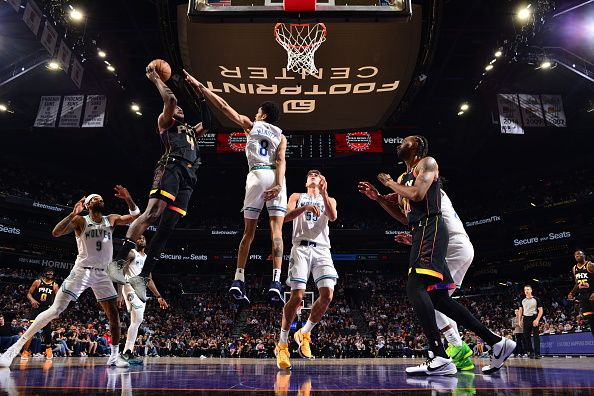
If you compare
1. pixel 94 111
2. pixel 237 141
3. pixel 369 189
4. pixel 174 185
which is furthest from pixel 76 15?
pixel 369 189

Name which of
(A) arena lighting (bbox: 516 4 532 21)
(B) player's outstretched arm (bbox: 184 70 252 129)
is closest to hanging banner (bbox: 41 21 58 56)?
(B) player's outstretched arm (bbox: 184 70 252 129)

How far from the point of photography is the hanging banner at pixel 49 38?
14.9 metres

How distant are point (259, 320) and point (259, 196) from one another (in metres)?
22.8

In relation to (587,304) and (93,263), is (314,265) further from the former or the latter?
(587,304)

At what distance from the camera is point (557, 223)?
27609mm

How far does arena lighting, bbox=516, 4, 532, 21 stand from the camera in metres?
15.1

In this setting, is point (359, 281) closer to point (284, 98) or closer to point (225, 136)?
point (225, 136)

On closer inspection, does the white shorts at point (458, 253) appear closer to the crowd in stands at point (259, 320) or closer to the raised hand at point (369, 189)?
the raised hand at point (369, 189)

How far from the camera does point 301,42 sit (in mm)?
11695

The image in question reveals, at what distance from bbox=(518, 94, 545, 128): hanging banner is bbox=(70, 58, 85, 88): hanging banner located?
19189 mm

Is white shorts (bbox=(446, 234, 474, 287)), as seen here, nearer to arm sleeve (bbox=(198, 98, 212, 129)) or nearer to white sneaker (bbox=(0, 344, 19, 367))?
arm sleeve (bbox=(198, 98, 212, 129))

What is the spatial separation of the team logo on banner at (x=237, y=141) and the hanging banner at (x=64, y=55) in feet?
27.9

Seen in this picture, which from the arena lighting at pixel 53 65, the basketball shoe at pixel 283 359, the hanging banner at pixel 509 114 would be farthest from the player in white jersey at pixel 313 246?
the hanging banner at pixel 509 114

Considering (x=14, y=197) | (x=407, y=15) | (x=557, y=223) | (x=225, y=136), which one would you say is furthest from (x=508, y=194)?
(x=14, y=197)
